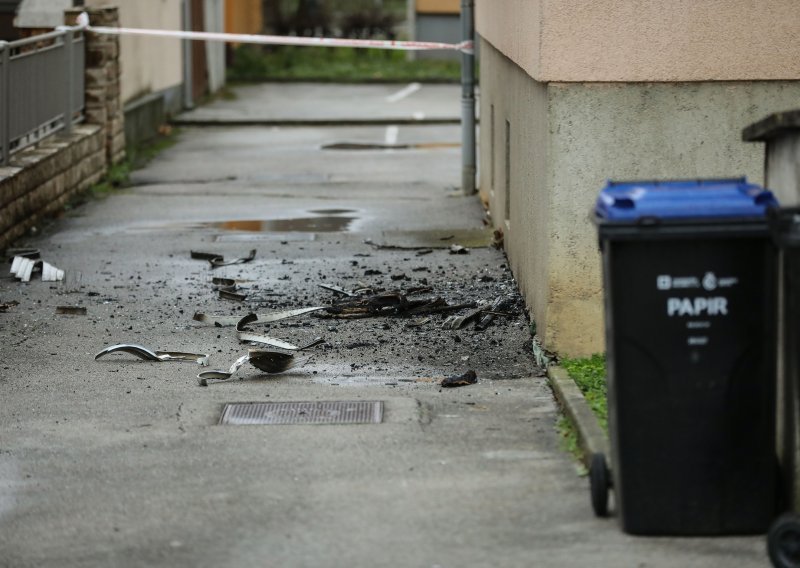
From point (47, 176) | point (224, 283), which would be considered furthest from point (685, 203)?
point (47, 176)

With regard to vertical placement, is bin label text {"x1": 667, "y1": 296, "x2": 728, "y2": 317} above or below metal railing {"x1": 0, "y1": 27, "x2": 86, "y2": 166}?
below

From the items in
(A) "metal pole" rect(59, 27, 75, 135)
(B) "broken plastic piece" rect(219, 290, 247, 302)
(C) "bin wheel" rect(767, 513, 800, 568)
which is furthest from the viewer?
(A) "metal pole" rect(59, 27, 75, 135)

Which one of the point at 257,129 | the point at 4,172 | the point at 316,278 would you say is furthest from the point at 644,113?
the point at 257,129

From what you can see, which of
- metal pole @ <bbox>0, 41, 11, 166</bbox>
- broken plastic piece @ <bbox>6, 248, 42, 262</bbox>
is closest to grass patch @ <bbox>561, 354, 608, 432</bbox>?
broken plastic piece @ <bbox>6, 248, 42, 262</bbox>

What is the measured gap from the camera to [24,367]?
8.80 m

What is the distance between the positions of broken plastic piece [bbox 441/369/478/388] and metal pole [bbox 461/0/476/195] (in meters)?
8.23

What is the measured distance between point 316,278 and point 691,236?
6336 millimetres

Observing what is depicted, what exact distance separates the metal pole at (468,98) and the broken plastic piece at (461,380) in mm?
8232

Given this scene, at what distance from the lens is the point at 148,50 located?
73.3 feet

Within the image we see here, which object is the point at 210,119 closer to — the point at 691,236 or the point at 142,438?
the point at 142,438

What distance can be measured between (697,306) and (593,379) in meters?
2.50

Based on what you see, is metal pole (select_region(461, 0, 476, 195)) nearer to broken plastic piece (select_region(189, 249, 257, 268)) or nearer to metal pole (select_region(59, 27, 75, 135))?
metal pole (select_region(59, 27, 75, 135))

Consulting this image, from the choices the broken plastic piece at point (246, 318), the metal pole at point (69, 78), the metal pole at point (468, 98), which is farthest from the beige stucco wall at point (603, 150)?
the metal pole at point (69, 78)

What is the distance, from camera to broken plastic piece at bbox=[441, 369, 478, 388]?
8.25 meters
